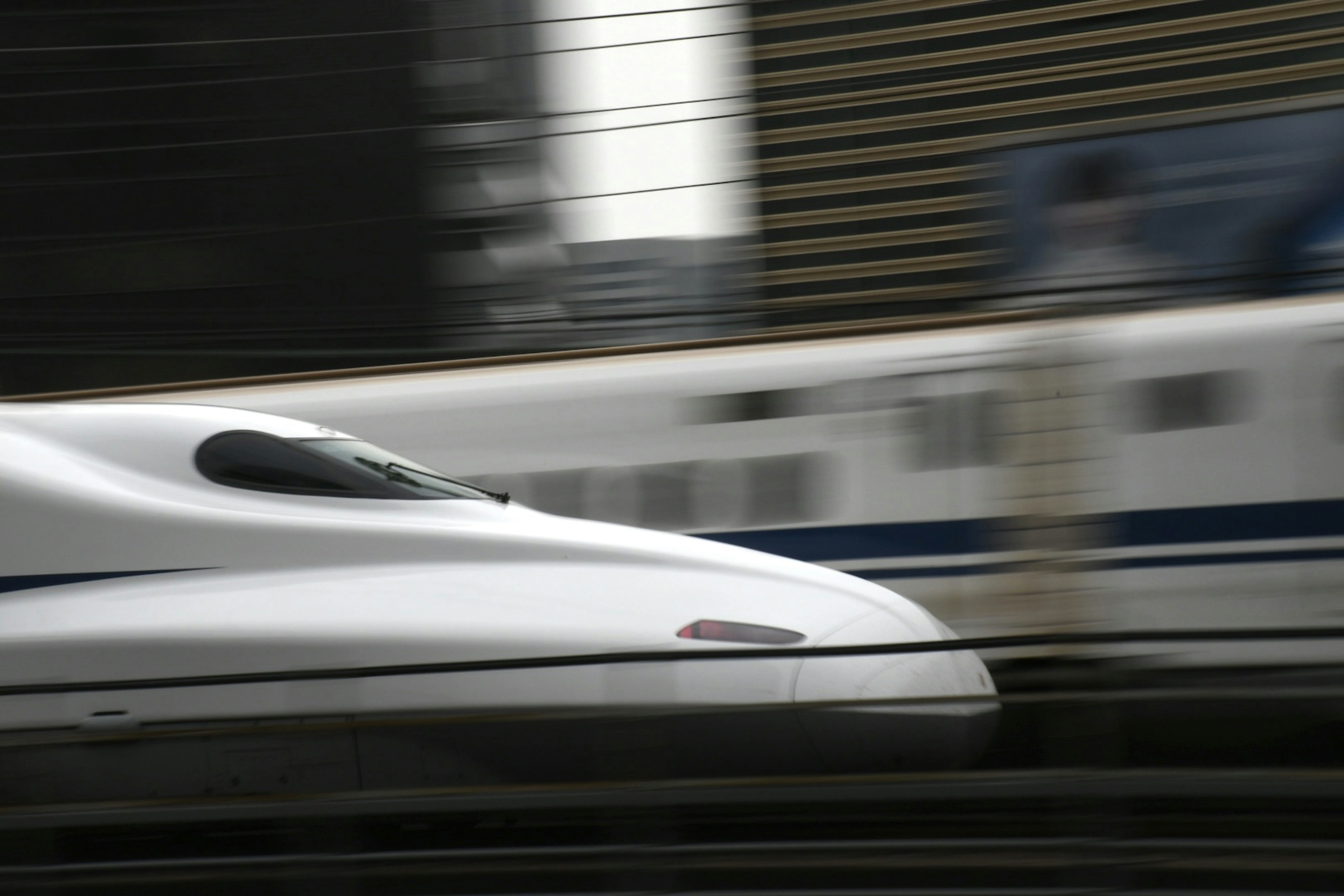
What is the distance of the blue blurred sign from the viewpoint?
501 centimetres

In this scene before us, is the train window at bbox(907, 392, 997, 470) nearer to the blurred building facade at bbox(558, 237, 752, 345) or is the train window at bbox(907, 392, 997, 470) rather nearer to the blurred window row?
the blurred window row

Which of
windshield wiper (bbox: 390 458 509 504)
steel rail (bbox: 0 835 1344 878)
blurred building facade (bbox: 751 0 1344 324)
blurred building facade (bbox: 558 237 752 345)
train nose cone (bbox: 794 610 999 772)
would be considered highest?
blurred building facade (bbox: 751 0 1344 324)

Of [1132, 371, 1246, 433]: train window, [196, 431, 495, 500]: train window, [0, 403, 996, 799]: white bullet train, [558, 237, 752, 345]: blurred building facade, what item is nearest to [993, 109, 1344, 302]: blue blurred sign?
[1132, 371, 1246, 433]: train window

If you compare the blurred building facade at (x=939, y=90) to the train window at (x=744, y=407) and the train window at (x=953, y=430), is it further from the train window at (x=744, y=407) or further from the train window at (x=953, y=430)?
the train window at (x=953, y=430)

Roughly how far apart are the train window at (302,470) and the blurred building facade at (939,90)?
7.40 metres

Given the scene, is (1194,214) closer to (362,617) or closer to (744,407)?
(744,407)

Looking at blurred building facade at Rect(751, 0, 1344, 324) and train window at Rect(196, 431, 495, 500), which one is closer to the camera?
train window at Rect(196, 431, 495, 500)

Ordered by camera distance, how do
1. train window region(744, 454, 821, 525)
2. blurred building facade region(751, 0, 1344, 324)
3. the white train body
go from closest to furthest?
1. the white train body
2. train window region(744, 454, 821, 525)
3. blurred building facade region(751, 0, 1344, 324)

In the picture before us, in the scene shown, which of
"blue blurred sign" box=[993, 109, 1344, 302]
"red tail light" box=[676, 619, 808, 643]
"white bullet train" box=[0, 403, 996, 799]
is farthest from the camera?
"blue blurred sign" box=[993, 109, 1344, 302]

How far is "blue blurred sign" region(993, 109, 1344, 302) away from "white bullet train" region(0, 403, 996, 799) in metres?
1.90

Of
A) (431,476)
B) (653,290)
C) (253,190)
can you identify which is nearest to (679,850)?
(431,476)

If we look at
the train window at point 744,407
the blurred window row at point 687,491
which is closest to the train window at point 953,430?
the blurred window row at point 687,491

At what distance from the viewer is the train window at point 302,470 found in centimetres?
364

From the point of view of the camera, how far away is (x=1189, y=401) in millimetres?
4926
